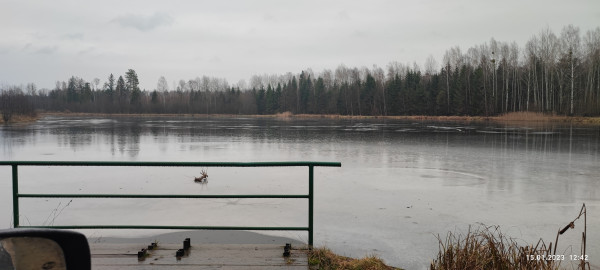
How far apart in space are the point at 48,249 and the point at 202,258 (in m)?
3.15

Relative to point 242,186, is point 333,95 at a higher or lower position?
higher

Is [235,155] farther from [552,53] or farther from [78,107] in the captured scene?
[78,107]

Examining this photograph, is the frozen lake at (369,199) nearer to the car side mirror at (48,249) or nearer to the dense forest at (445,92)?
the car side mirror at (48,249)

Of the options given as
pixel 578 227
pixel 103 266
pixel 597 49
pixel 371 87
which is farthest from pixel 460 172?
pixel 371 87

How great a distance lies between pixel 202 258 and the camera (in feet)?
14.2

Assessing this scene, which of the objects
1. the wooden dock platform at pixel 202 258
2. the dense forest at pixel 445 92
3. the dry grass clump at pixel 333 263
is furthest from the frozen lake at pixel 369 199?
the dense forest at pixel 445 92

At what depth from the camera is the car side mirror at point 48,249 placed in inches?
48.4

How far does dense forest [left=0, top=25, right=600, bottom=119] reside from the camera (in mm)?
63438

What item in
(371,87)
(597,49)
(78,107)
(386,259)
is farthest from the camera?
(78,107)

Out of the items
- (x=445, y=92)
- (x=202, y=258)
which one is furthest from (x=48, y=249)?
(x=445, y=92)

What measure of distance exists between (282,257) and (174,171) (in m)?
10.2

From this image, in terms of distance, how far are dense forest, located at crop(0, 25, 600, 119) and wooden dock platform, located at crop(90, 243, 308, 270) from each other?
59.5m

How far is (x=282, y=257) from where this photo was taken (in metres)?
4.38

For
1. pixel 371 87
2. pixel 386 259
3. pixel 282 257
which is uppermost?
pixel 371 87
